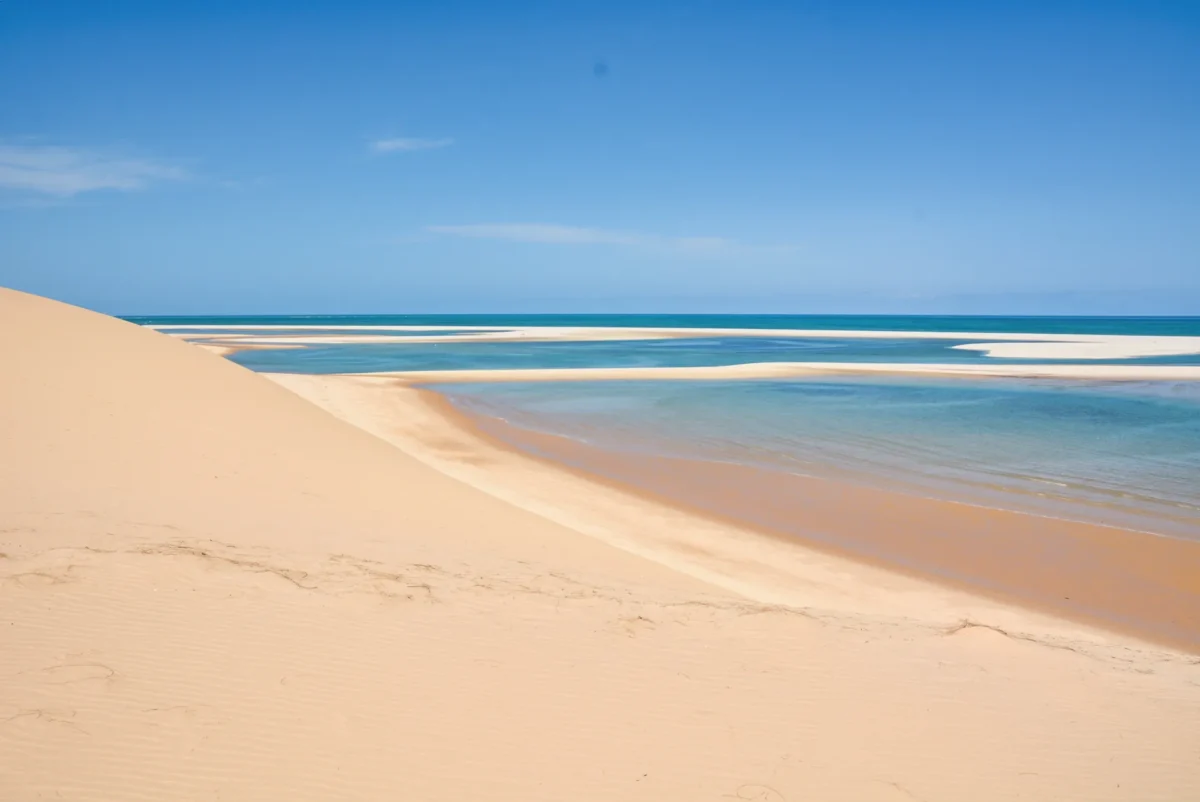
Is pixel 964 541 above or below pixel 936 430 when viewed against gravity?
below

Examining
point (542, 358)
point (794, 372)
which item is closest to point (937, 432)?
point (794, 372)

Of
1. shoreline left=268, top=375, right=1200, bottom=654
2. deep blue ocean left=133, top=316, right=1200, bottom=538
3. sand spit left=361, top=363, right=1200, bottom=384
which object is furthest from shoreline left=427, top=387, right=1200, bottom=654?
sand spit left=361, top=363, right=1200, bottom=384

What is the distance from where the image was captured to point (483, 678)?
5094mm

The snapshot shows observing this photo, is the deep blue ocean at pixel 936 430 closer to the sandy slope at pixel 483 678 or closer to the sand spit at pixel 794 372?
the sand spit at pixel 794 372

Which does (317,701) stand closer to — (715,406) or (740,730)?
(740,730)

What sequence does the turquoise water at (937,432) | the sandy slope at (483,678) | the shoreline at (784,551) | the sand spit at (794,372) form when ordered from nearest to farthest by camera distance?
the sandy slope at (483,678) < the shoreline at (784,551) < the turquoise water at (937,432) < the sand spit at (794,372)

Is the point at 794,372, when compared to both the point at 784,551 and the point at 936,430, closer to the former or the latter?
the point at 936,430

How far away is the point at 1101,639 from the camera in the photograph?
6.98 m

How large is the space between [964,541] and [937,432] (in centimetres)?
901

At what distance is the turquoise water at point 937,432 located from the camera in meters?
12.4

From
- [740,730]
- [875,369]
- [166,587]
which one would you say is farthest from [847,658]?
[875,369]

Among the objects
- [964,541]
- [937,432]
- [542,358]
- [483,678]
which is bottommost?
[964,541]

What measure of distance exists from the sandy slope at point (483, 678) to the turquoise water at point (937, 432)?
5383 millimetres

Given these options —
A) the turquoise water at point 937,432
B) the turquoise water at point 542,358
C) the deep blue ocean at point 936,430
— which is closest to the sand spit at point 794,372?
the deep blue ocean at point 936,430
